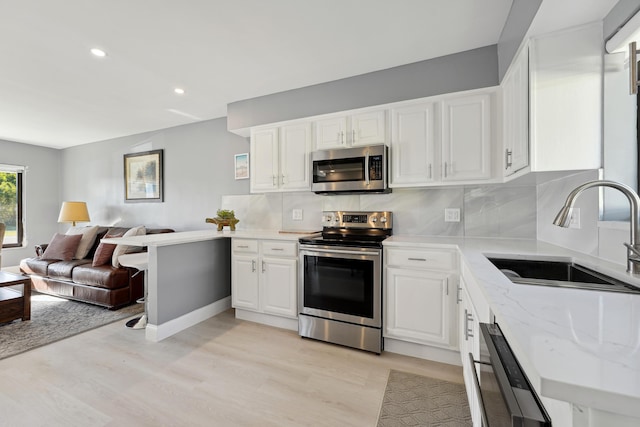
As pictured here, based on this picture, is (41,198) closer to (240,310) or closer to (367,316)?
(240,310)

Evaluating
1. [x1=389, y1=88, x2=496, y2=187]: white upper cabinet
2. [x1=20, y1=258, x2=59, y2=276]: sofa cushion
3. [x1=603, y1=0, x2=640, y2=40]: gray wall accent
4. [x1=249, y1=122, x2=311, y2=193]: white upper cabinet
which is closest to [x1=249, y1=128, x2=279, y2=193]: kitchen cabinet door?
[x1=249, y1=122, x2=311, y2=193]: white upper cabinet

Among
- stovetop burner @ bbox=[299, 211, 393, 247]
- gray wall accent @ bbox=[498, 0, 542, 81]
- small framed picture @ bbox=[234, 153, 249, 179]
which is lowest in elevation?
stovetop burner @ bbox=[299, 211, 393, 247]

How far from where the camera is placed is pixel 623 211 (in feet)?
4.13

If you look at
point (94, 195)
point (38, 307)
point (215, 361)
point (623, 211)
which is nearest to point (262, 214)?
point (215, 361)

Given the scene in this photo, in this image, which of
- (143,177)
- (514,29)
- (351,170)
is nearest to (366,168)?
(351,170)

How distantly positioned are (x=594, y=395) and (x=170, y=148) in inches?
193

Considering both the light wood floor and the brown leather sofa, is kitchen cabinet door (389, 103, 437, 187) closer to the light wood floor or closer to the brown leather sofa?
the light wood floor

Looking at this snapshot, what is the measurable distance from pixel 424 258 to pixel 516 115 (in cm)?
112

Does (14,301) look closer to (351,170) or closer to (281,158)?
(281,158)

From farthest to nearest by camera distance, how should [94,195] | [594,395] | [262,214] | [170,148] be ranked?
[94,195], [170,148], [262,214], [594,395]

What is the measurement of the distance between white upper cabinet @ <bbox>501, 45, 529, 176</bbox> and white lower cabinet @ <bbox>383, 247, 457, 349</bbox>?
2.46ft

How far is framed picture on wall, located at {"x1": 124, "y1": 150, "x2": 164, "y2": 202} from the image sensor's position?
439 cm

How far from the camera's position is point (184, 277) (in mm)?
2744

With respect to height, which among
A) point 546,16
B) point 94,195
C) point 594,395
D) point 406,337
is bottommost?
point 406,337
